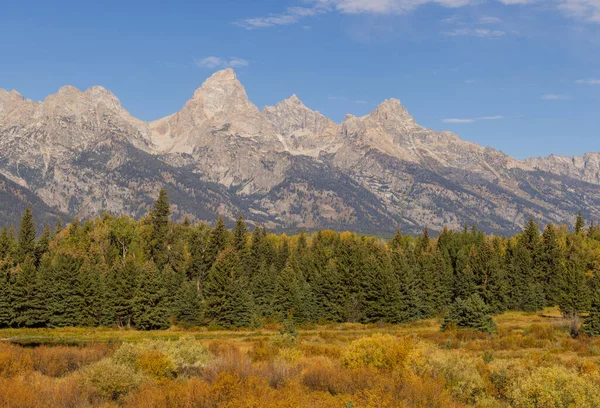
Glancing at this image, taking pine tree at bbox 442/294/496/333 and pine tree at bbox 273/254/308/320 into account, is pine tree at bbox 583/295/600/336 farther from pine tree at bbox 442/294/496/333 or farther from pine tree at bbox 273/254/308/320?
pine tree at bbox 273/254/308/320

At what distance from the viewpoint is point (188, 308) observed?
3268 inches

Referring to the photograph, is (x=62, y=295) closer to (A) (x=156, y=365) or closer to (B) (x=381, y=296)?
(B) (x=381, y=296)

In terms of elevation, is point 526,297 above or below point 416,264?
below

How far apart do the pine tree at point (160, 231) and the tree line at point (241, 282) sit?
247 millimetres

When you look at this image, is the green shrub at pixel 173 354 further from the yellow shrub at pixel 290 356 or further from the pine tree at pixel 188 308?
the pine tree at pixel 188 308

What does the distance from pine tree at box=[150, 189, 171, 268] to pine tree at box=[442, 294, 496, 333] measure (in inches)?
2668

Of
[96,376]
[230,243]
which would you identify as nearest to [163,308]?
[230,243]

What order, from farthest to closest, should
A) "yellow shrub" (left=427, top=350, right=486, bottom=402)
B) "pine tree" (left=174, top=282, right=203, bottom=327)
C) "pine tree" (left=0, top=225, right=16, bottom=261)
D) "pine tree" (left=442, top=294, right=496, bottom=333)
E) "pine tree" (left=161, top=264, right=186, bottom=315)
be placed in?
"pine tree" (left=0, top=225, right=16, bottom=261)
"pine tree" (left=161, top=264, right=186, bottom=315)
"pine tree" (left=174, top=282, right=203, bottom=327)
"pine tree" (left=442, top=294, right=496, bottom=333)
"yellow shrub" (left=427, top=350, right=486, bottom=402)

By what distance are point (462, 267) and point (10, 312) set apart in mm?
86067

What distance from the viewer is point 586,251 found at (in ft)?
414

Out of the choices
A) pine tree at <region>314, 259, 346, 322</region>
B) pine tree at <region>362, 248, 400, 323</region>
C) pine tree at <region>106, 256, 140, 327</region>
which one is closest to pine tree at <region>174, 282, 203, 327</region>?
pine tree at <region>106, 256, 140, 327</region>

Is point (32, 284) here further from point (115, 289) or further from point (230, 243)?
point (230, 243)

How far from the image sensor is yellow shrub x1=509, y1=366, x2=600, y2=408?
63.8ft

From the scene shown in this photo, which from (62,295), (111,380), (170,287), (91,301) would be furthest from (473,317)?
(62,295)
